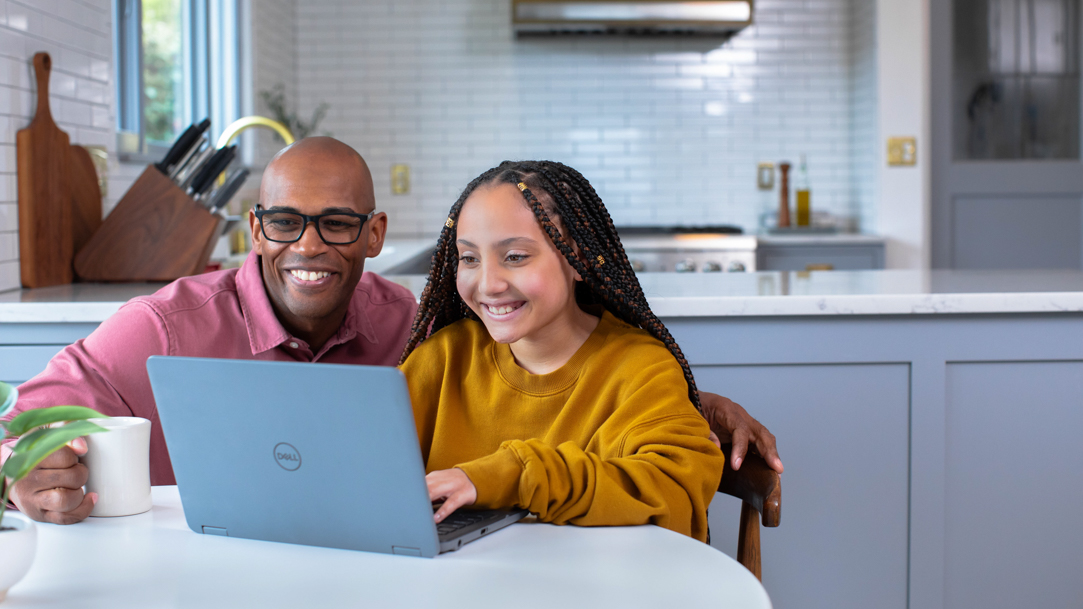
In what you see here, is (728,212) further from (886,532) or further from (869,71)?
(886,532)

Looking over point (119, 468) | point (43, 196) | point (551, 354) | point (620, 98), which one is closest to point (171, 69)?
point (43, 196)

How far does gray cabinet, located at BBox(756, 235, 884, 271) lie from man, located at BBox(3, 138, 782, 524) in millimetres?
2930

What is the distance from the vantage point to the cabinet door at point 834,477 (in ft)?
6.26

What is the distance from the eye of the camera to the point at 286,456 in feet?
2.72

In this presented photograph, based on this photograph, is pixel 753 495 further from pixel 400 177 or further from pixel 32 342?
pixel 400 177

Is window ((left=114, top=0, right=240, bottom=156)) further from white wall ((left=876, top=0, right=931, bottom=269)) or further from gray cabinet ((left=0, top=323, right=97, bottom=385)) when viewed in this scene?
white wall ((left=876, top=0, right=931, bottom=269))

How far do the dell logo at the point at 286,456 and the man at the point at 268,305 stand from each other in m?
0.64

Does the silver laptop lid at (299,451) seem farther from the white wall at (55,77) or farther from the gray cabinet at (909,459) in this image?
the white wall at (55,77)

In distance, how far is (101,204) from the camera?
248 centimetres

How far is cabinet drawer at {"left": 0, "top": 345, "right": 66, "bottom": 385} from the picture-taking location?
1.88 meters

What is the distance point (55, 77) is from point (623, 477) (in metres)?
2.04

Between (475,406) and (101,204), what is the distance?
170cm

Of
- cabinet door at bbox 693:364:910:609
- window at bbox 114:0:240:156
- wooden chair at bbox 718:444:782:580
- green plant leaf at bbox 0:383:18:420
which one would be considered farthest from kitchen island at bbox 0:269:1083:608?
window at bbox 114:0:240:156

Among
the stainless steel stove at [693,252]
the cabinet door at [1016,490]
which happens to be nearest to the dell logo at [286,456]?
the cabinet door at [1016,490]
